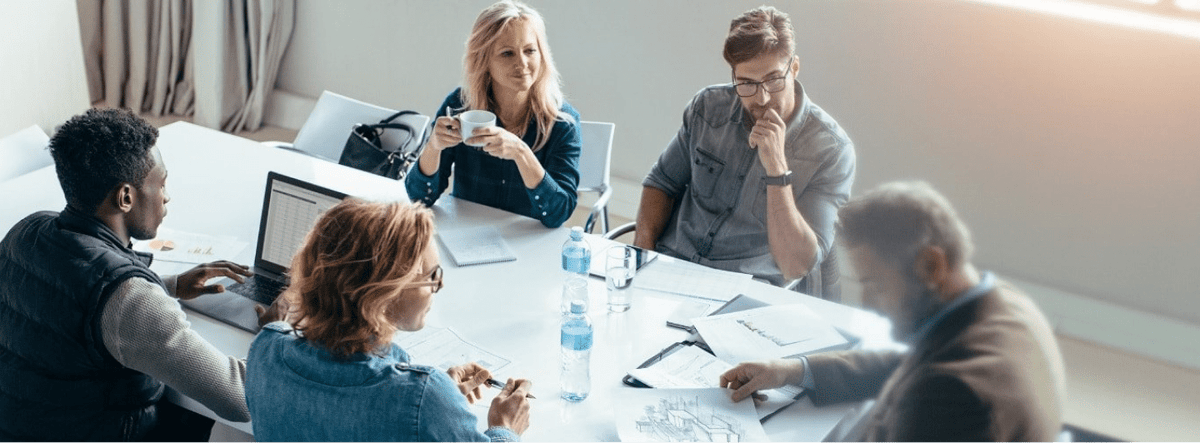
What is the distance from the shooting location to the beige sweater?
1.87 meters

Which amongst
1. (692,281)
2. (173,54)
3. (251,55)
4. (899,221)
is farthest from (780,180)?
(173,54)

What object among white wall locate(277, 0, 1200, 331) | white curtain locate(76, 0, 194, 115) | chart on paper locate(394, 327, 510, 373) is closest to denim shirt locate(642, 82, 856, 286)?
white wall locate(277, 0, 1200, 331)

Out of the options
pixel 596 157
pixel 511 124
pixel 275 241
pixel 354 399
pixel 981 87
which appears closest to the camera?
pixel 354 399

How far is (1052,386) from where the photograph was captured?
534mm

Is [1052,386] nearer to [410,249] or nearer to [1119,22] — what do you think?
[410,249]

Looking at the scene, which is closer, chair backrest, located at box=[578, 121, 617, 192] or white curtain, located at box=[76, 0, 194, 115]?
chair backrest, located at box=[578, 121, 617, 192]

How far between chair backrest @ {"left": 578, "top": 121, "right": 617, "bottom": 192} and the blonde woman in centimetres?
175

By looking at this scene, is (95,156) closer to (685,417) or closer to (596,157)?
(685,417)

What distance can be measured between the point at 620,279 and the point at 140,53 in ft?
12.6

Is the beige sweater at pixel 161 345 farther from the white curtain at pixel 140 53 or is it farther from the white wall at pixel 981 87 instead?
the white curtain at pixel 140 53

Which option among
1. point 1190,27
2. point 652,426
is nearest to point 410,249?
point 652,426

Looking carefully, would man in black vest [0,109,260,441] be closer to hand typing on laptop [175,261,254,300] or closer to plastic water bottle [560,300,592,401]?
hand typing on laptop [175,261,254,300]

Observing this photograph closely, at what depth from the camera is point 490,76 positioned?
9.61 ft

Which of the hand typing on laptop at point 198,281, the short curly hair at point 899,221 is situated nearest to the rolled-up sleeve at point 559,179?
the hand typing on laptop at point 198,281
